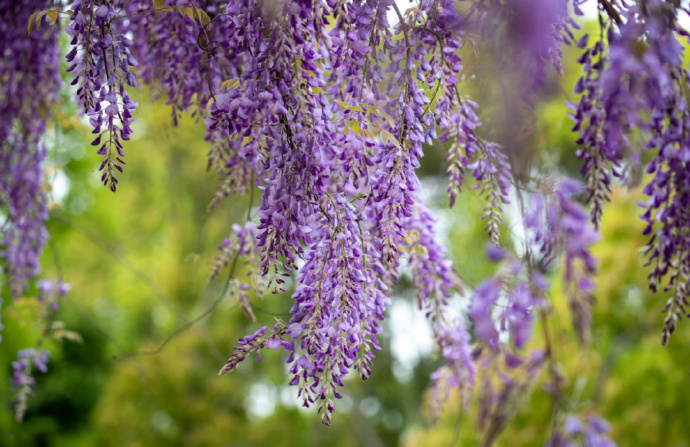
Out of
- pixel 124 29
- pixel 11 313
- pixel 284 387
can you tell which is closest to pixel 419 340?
pixel 284 387

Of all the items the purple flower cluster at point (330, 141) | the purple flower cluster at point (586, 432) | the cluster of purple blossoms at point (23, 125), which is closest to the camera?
the purple flower cluster at point (330, 141)

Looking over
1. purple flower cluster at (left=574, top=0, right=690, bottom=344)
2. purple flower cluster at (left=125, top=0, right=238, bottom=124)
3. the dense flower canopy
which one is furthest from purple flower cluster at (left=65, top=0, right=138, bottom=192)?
purple flower cluster at (left=574, top=0, right=690, bottom=344)

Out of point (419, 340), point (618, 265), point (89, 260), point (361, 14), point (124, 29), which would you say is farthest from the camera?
point (419, 340)

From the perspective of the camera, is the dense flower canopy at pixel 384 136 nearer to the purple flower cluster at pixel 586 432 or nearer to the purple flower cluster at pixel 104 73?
the purple flower cluster at pixel 104 73

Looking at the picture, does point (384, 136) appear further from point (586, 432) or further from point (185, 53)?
point (586, 432)

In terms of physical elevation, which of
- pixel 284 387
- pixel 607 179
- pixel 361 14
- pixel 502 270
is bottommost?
pixel 502 270

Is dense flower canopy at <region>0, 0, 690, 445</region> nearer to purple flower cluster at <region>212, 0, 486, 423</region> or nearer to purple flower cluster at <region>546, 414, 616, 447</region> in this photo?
purple flower cluster at <region>212, 0, 486, 423</region>

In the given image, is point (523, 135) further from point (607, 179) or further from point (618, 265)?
point (618, 265)

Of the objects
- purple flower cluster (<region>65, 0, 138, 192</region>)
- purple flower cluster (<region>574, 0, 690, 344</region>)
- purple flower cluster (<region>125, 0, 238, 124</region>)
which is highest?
purple flower cluster (<region>125, 0, 238, 124</region>)

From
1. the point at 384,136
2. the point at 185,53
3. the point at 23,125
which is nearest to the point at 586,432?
the point at 384,136

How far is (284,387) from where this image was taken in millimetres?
12461

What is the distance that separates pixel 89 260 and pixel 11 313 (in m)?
Answer: 9.41

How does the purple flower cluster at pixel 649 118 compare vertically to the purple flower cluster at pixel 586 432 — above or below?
above

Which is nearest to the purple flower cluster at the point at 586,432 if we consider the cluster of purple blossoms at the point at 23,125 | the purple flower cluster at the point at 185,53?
the purple flower cluster at the point at 185,53
